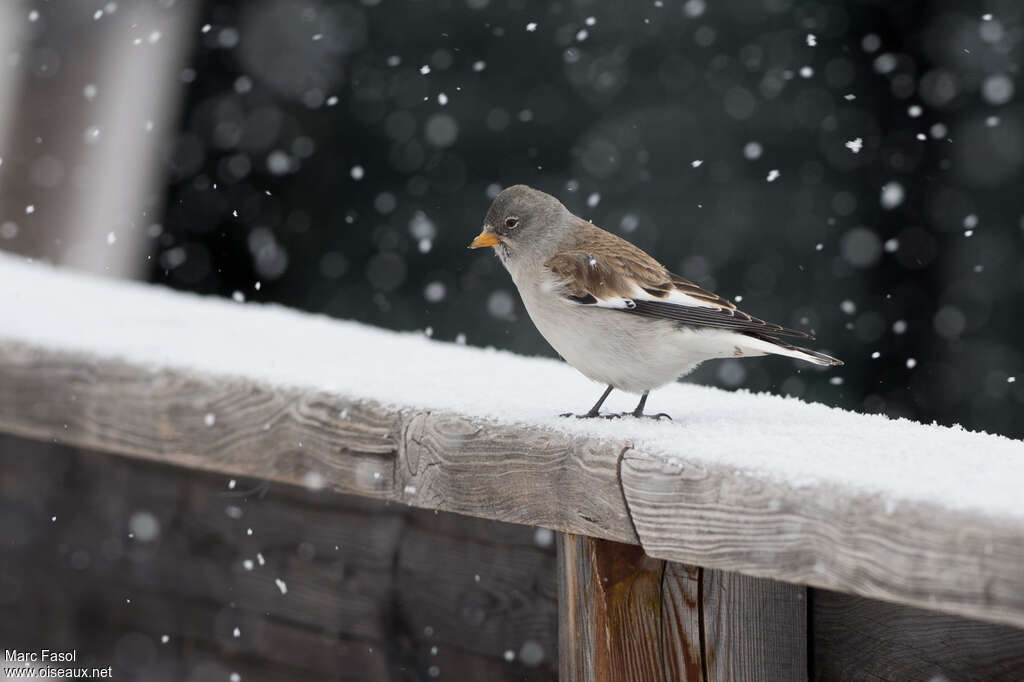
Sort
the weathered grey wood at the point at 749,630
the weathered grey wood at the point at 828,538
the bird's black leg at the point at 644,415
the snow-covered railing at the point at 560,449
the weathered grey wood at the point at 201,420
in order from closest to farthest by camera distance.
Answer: the weathered grey wood at the point at 828,538, the snow-covered railing at the point at 560,449, the weathered grey wood at the point at 749,630, the weathered grey wood at the point at 201,420, the bird's black leg at the point at 644,415

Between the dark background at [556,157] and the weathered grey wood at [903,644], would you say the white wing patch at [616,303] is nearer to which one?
the weathered grey wood at [903,644]

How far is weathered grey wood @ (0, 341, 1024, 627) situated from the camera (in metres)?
1.37

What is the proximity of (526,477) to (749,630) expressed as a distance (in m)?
0.48

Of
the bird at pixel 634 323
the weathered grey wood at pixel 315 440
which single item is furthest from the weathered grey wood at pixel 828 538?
the bird at pixel 634 323

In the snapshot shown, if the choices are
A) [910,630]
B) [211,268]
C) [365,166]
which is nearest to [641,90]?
[365,166]

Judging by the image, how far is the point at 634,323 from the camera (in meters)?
2.61

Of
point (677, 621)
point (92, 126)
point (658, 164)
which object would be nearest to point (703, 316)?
point (677, 621)

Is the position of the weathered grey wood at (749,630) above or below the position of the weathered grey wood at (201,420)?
below

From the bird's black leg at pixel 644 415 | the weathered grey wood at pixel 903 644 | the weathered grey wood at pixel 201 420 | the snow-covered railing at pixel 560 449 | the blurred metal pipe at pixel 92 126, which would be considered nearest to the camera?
the snow-covered railing at pixel 560 449

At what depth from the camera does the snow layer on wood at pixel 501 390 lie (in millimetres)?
1649

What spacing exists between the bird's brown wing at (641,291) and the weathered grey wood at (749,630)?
2.71ft

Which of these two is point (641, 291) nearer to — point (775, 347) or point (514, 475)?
point (775, 347)

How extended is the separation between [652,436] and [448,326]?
169 inches

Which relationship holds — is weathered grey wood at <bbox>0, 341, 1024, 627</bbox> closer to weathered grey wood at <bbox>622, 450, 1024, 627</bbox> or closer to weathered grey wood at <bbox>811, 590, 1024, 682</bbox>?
weathered grey wood at <bbox>622, 450, 1024, 627</bbox>
